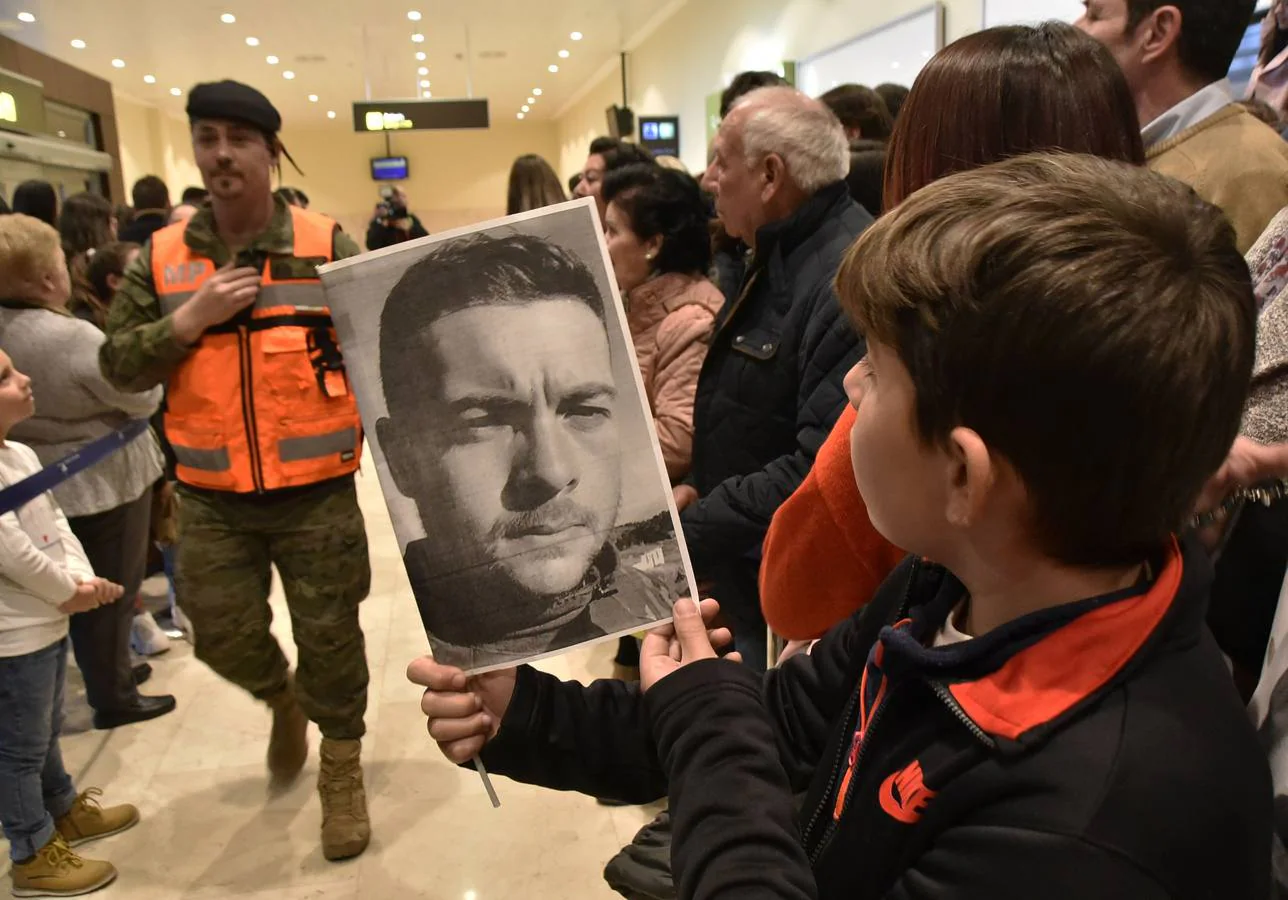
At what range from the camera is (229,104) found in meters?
1.99

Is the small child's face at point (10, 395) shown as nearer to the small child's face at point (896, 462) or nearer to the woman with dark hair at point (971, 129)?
the woman with dark hair at point (971, 129)

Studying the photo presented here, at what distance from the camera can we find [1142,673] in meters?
0.55

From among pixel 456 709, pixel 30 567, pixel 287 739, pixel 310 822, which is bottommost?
pixel 310 822

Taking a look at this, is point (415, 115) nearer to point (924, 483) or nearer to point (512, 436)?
point (512, 436)

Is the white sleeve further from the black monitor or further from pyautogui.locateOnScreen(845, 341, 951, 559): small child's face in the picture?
the black monitor

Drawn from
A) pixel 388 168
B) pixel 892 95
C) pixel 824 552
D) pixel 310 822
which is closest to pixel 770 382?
pixel 824 552

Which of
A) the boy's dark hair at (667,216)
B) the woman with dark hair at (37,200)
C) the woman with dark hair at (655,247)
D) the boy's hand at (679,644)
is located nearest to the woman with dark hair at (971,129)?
the boy's hand at (679,644)

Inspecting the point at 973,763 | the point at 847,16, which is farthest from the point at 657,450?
the point at 847,16

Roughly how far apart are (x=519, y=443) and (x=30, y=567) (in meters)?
1.59

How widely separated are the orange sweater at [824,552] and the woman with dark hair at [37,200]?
11.4 feet

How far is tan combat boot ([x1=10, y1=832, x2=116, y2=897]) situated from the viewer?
6.68 feet

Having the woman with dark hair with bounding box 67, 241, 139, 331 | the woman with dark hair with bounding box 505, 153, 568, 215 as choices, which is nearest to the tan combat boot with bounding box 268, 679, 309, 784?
the woman with dark hair with bounding box 67, 241, 139, 331

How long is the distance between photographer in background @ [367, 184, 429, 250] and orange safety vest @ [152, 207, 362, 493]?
2834 millimetres

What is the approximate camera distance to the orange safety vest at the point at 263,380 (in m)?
2.02
